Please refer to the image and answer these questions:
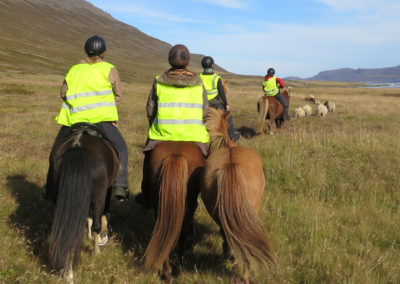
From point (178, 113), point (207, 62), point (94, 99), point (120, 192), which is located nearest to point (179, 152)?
point (178, 113)

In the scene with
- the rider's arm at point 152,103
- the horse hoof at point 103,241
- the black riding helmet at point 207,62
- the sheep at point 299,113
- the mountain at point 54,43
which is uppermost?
the mountain at point 54,43

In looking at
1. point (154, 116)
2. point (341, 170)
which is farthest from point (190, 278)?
point (341, 170)

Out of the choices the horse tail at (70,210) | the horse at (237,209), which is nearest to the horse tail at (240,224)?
the horse at (237,209)

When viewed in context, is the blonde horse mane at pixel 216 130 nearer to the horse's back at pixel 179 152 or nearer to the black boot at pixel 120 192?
the horse's back at pixel 179 152

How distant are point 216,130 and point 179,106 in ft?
2.11

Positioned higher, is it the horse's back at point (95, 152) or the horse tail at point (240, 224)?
the horse's back at point (95, 152)

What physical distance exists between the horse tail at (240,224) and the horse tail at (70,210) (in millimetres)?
1577

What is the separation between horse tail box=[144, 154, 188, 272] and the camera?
367 cm

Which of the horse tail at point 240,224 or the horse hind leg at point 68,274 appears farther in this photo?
the horse hind leg at point 68,274

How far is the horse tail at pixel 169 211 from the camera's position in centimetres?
367

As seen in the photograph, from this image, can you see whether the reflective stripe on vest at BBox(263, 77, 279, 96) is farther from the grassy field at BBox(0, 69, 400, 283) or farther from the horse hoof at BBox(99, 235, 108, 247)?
the horse hoof at BBox(99, 235, 108, 247)

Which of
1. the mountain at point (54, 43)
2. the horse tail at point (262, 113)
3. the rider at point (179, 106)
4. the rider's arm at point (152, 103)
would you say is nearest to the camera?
the rider at point (179, 106)

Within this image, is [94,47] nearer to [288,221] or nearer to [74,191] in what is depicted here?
[74,191]

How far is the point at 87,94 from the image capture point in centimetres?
460
